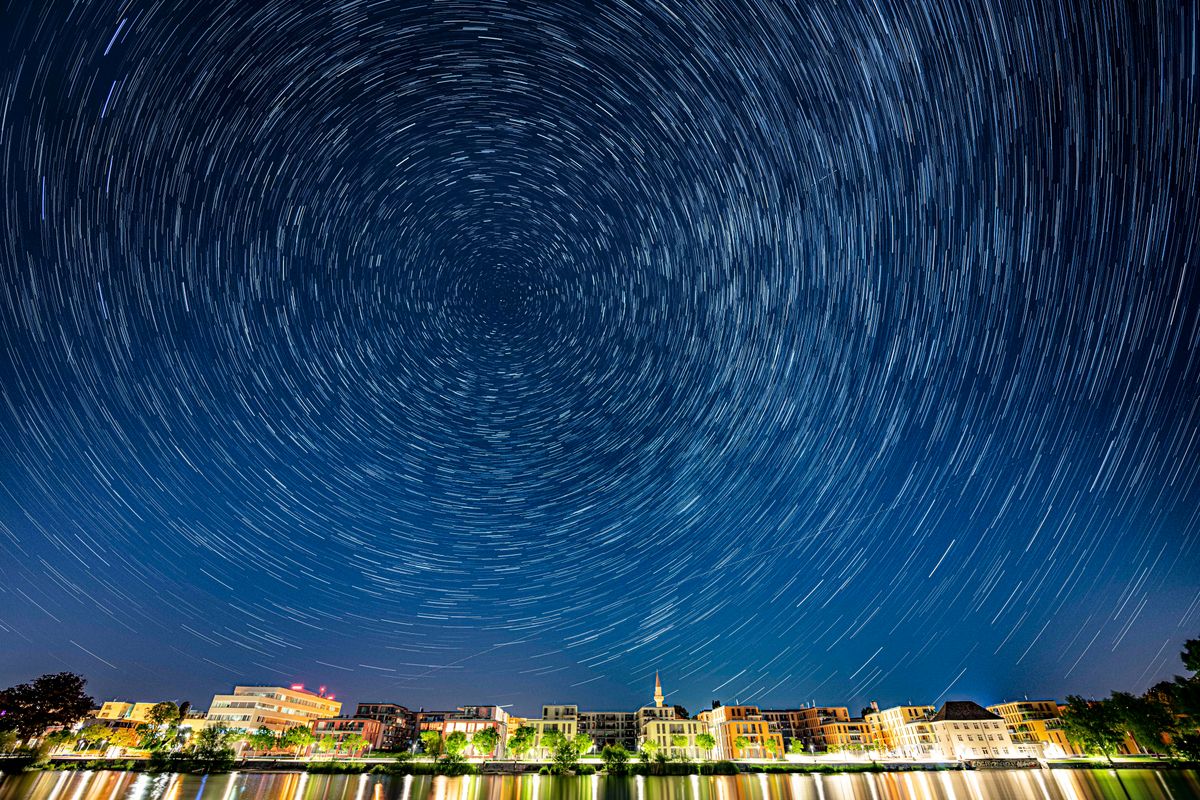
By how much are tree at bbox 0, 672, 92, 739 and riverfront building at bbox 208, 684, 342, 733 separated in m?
44.8

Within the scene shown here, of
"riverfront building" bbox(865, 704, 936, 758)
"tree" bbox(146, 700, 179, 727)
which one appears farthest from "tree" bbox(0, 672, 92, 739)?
"riverfront building" bbox(865, 704, 936, 758)

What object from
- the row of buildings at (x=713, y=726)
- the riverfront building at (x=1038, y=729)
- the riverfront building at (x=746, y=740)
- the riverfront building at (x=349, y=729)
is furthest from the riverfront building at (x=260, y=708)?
the riverfront building at (x=1038, y=729)

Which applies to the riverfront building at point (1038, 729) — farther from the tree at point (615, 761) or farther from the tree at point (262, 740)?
the tree at point (262, 740)

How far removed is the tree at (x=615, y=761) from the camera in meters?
73.8

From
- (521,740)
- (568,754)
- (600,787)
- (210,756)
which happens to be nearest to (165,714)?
(210,756)

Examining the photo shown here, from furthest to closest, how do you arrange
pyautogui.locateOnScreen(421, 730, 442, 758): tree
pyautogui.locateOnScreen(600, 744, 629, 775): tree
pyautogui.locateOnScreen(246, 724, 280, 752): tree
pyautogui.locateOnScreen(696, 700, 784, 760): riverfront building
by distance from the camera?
pyautogui.locateOnScreen(696, 700, 784, 760): riverfront building → pyautogui.locateOnScreen(246, 724, 280, 752): tree → pyautogui.locateOnScreen(421, 730, 442, 758): tree → pyautogui.locateOnScreen(600, 744, 629, 775): tree

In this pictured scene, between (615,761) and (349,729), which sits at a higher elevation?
(349,729)

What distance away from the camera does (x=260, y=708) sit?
4237 inches

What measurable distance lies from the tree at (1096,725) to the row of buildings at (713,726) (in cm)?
3062

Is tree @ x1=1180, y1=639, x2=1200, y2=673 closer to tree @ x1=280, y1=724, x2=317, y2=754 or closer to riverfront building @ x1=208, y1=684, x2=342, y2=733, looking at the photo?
tree @ x1=280, y1=724, x2=317, y2=754

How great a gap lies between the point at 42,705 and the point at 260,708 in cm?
5224

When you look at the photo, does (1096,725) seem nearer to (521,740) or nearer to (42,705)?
(521,740)

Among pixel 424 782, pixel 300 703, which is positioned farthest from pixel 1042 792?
pixel 300 703

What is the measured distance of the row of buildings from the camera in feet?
332
